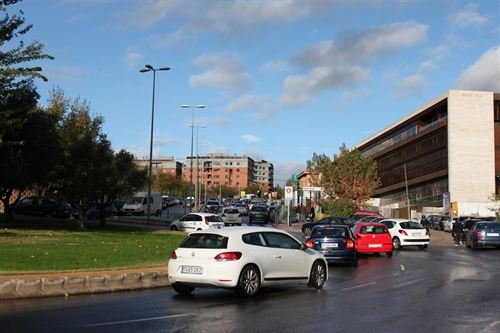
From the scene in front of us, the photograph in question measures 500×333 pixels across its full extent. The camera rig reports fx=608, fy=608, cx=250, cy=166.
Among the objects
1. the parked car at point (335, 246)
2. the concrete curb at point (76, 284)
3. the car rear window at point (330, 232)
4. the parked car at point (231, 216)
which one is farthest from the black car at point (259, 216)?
the concrete curb at point (76, 284)

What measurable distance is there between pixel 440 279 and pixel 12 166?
1945cm

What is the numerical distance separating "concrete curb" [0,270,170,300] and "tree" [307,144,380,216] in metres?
44.6

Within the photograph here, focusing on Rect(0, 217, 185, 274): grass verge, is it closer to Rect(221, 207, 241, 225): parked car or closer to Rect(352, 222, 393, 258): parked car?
Rect(352, 222, 393, 258): parked car

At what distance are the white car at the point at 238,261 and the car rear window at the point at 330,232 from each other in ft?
22.4

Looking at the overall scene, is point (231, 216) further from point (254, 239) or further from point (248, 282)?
point (248, 282)

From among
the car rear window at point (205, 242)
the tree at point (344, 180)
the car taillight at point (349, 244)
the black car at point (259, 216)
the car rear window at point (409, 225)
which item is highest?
the tree at point (344, 180)

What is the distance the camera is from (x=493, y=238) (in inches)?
1241

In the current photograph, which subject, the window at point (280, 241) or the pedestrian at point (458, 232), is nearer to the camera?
the window at point (280, 241)

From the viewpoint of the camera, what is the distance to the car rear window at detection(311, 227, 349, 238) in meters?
20.5

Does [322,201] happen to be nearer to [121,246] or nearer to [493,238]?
[493,238]

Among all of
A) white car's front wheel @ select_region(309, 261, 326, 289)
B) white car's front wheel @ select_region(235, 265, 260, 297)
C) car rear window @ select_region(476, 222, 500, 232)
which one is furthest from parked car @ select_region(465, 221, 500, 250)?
white car's front wheel @ select_region(235, 265, 260, 297)

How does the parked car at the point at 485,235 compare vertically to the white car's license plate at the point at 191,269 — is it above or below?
above

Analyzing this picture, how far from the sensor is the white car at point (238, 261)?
12039mm

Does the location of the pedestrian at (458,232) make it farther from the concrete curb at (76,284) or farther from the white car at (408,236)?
the concrete curb at (76,284)
